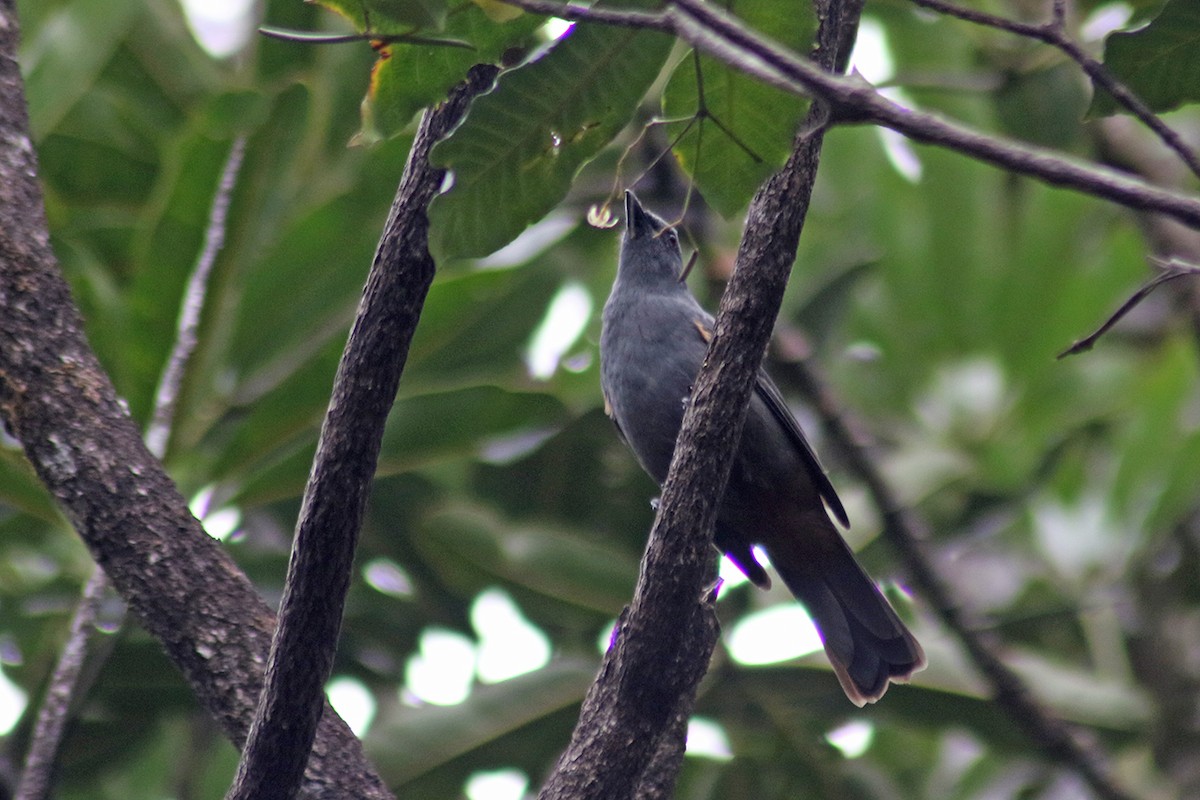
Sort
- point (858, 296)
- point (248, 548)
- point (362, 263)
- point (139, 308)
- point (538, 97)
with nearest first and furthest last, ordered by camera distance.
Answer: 1. point (538, 97)
2. point (139, 308)
3. point (362, 263)
4. point (248, 548)
5. point (858, 296)

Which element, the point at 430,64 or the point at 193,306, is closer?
the point at 430,64

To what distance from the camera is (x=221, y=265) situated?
12.9ft

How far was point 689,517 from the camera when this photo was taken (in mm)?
2441

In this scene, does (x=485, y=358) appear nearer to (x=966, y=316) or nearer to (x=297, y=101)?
(x=297, y=101)

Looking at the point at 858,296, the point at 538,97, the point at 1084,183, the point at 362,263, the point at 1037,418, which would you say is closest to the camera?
the point at 1084,183

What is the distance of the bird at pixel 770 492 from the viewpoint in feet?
12.6

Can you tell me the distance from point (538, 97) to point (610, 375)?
200 centimetres

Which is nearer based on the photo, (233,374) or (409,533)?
(233,374)

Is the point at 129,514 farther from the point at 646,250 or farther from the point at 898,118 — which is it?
the point at 646,250

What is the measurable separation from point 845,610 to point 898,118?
2.76 metres

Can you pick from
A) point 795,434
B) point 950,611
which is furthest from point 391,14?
point 950,611

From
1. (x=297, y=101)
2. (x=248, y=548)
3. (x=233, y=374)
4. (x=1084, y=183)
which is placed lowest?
(x=1084, y=183)

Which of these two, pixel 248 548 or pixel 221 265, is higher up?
pixel 221 265

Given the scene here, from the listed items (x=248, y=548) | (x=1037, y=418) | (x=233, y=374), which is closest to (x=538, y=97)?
(x=233, y=374)
